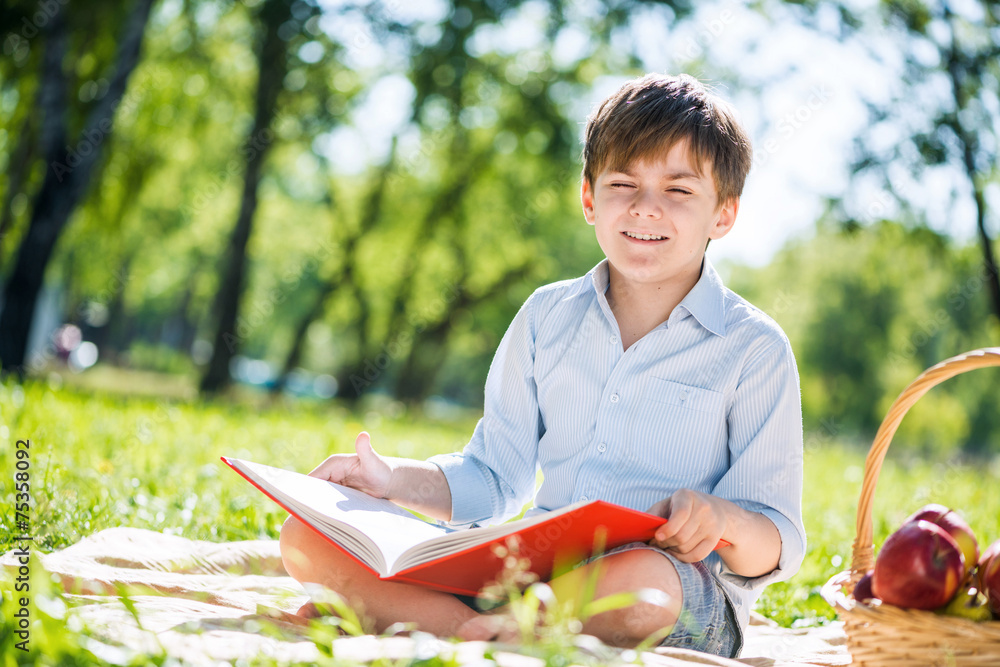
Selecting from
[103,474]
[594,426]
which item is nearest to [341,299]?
[103,474]

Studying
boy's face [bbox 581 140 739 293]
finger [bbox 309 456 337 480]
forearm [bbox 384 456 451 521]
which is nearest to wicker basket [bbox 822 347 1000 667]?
boy's face [bbox 581 140 739 293]

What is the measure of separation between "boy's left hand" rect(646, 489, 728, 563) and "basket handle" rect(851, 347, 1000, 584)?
1.47 ft

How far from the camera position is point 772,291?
99.6 ft

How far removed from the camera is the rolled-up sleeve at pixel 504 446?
2410mm

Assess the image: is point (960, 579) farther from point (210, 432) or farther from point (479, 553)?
point (210, 432)

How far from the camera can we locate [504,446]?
8.24 feet

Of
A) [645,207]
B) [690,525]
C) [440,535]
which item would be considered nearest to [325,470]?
[440,535]

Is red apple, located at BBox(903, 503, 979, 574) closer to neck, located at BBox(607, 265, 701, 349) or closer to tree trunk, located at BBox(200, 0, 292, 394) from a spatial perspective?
neck, located at BBox(607, 265, 701, 349)

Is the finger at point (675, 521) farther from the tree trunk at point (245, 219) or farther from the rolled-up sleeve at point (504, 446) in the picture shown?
the tree trunk at point (245, 219)

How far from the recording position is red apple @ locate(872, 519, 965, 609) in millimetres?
1644

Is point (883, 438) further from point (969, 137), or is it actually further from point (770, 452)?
point (969, 137)

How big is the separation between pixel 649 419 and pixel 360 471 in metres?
0.77

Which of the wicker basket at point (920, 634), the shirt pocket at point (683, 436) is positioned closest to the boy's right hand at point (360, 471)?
the shirt pocket at point (683, 436)

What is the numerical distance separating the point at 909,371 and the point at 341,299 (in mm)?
18645
